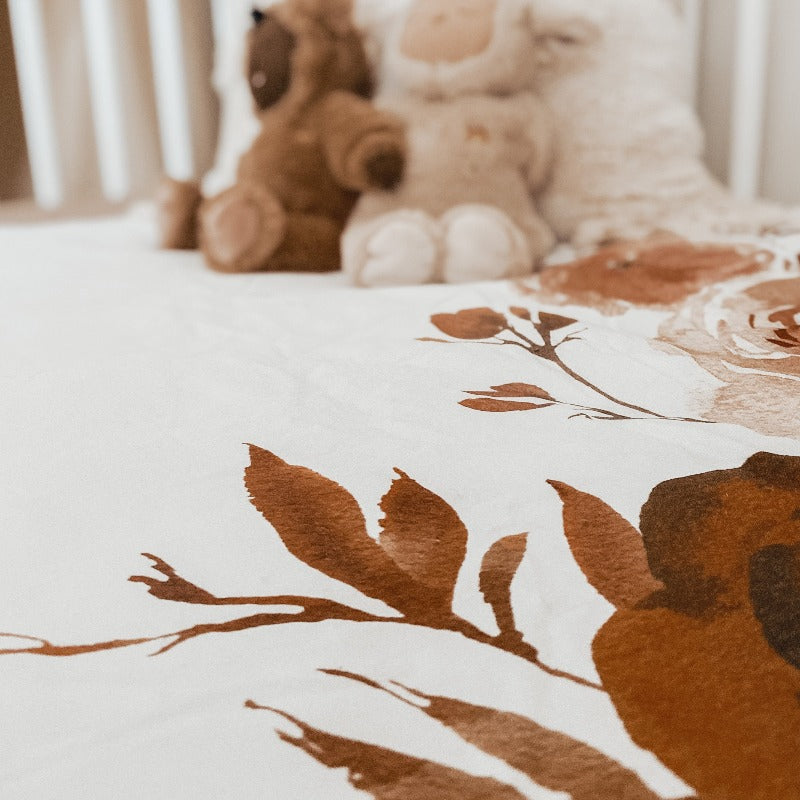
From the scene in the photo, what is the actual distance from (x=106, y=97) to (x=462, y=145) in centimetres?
100

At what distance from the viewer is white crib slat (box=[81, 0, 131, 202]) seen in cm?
160

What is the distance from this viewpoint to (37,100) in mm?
1617

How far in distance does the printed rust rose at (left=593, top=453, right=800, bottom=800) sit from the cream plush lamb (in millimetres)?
542

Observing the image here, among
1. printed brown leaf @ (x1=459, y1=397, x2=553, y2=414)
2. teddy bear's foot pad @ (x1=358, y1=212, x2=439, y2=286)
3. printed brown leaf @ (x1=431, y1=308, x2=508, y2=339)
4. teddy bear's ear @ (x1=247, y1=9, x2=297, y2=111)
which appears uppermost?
teddy bear's ear @ (x1=247, y1=9, x2=297, y2=111)

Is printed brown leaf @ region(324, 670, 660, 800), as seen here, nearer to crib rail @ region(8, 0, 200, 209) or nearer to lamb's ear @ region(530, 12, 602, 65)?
lamb's ear @ region(530, 12, 602, 65)

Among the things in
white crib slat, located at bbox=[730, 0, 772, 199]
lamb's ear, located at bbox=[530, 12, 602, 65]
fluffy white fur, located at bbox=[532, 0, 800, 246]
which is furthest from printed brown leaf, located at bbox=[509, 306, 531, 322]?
white crib slat, located at bbox=[730, 0, 772, 199]

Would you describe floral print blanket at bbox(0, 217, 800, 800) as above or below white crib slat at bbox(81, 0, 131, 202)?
below

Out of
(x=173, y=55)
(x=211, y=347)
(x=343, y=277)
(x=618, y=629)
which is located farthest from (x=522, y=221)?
(x=173, y=55)

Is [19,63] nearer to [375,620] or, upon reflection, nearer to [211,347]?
[211,347]

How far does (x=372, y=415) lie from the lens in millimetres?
493

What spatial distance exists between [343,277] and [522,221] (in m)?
0.24

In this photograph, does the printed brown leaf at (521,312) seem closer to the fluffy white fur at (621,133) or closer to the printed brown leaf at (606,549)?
the printed brown leaf at (606,549)

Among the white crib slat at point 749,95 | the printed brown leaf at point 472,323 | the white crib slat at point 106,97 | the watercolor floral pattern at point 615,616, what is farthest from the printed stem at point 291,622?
the white crib slat at point 106,97

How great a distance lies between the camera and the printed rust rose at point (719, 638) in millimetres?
272
